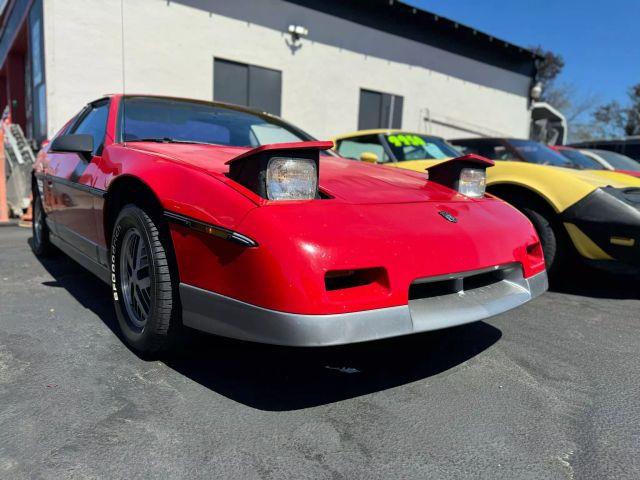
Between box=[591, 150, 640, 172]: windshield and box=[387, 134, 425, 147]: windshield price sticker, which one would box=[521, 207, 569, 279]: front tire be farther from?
box=[591, 150, 640, 172]: windshield

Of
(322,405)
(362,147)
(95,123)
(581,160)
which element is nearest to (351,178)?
(322,405)

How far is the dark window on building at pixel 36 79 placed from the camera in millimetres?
8531

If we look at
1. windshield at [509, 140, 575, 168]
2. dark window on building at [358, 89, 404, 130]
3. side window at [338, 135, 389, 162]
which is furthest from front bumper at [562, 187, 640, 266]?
dark window on building at [358, 89, 404, 130]

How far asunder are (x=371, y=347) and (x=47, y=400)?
1438 millimetres

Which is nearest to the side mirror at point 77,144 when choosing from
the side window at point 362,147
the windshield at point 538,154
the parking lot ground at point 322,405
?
the parking lot ground at point 322,405

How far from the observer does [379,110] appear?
1282cm

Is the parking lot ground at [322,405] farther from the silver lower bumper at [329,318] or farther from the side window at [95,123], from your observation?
the side window at [95,123]

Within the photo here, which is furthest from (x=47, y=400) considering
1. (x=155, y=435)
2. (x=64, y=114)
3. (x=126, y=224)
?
(x=64, y=114)

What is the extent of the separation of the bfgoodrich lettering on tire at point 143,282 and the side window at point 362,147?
3349 mm

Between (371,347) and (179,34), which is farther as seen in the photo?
(179,34)

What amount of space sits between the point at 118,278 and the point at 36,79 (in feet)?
29.3

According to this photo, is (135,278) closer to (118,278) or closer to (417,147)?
(118,278)

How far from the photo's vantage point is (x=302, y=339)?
1.66 metres

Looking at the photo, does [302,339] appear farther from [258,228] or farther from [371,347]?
[371,347]
